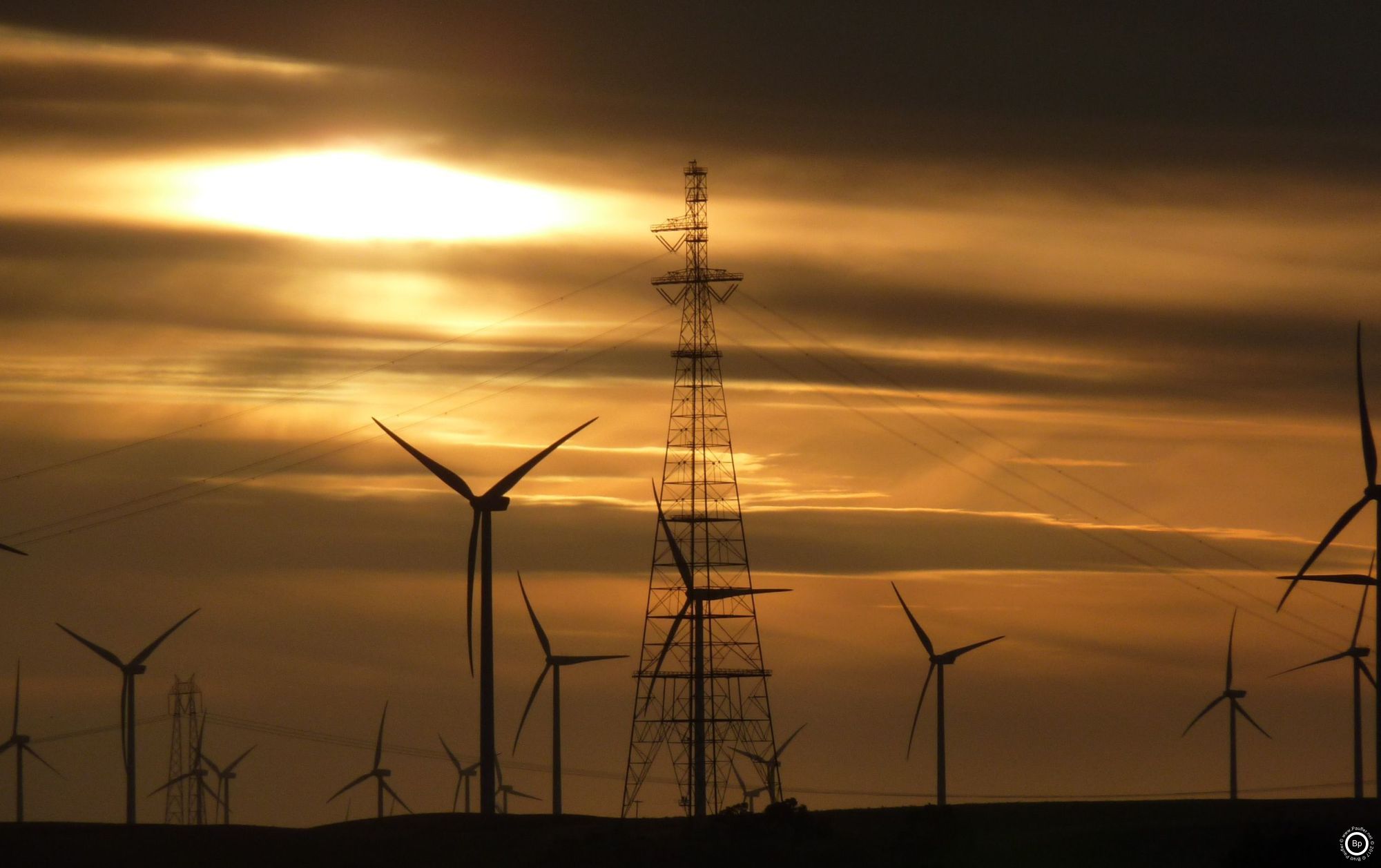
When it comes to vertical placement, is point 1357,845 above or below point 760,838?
above

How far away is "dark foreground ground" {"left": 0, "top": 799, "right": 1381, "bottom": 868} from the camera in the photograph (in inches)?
4626

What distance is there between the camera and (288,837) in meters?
136

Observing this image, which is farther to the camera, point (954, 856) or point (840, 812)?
point (840, 812)

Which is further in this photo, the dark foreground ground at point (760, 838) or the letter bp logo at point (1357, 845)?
the dark foreground ground at point (760, 838)

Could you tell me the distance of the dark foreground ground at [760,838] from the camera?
118 m

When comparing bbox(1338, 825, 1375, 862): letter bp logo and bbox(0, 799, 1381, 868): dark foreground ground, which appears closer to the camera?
bbox(1338, 825, 1375, 862): letter bp logo

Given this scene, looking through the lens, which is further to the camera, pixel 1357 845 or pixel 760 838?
pixel 760 838

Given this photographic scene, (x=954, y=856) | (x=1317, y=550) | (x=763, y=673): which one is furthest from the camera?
(x=763, y=673)

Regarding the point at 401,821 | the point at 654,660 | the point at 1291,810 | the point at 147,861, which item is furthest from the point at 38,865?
the point at 1291,810

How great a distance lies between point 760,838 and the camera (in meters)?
128

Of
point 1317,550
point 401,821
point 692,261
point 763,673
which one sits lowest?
point 401,821

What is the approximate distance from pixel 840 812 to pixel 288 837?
116 feet

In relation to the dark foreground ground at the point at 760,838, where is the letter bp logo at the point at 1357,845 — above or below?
above

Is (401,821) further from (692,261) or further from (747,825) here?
(692,261)
